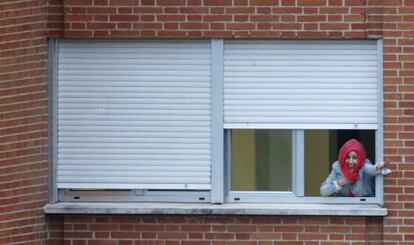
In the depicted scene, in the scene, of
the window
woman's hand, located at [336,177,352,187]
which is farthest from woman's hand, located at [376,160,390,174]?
woman's hand, located at [336,177,352,187]

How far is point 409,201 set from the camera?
30.6ft

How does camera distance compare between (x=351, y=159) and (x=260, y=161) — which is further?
(x=260, y=161)

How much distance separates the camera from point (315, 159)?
959cm

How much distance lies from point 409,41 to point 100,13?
9.56 ft

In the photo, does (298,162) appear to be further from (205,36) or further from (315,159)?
(205,36)

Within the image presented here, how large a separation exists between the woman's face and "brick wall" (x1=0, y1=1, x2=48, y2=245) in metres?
2.86

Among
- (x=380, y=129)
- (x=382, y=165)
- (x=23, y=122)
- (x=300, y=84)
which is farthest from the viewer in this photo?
(x=300, y=84)

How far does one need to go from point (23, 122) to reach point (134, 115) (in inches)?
42.5

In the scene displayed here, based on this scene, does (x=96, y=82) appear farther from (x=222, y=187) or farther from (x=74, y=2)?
(x=222, y=187)

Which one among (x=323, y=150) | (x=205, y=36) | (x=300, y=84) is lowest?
(x=323, y=150)

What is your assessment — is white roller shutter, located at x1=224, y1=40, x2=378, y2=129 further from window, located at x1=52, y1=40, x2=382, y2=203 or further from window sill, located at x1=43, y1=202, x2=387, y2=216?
window sill, located at x1=43, y1=202, x2=387, y2=216

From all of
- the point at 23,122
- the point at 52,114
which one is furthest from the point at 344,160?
the point at 23,122

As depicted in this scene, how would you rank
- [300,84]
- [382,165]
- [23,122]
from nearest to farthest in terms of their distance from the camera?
[23,122] → [382,165] → [300,84]

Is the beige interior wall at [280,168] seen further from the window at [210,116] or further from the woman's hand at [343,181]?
the woman's hand at [343,181]
